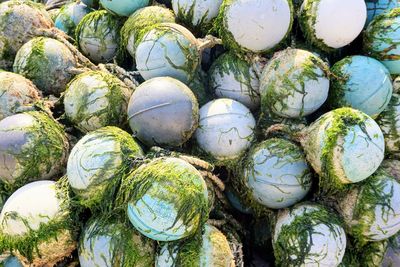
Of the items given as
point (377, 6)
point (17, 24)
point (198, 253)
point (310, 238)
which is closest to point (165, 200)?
point (198, 253)

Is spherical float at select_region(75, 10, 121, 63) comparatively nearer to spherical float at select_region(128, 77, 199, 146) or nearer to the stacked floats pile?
the stacked floats pile

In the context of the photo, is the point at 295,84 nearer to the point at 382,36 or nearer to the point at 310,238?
the point at 382,36

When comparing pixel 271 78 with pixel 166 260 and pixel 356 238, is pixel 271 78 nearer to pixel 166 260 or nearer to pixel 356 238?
pixel 356 238

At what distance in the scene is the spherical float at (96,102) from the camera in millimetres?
2561

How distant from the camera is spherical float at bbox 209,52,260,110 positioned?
8.91 feet

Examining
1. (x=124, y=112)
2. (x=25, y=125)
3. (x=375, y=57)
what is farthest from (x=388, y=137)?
(x=25, y=125)

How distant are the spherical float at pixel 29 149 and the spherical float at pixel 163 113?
47cm

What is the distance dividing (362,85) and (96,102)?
1.51 meters

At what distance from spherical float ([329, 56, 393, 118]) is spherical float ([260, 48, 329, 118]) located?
11 centimetres

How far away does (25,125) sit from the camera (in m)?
2.48

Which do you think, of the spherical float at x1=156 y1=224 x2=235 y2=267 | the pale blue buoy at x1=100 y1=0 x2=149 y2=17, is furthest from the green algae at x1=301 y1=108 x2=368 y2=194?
the pale blue buoy at x1=100 y1=0 x2=149 y2=17

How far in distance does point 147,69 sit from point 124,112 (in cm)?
29

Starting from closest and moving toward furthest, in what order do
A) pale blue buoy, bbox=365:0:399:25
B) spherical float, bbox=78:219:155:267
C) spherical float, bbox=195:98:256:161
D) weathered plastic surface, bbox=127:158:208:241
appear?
1. weathered plastic surface, bbox=127:158:208:241
2. spherical float, bbox=78:219:155:267
3. spherical float, bbox=195:98:256:161
4. pale blue buoy, bbox=365:0:399:25

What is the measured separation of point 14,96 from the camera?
2.70 metres
